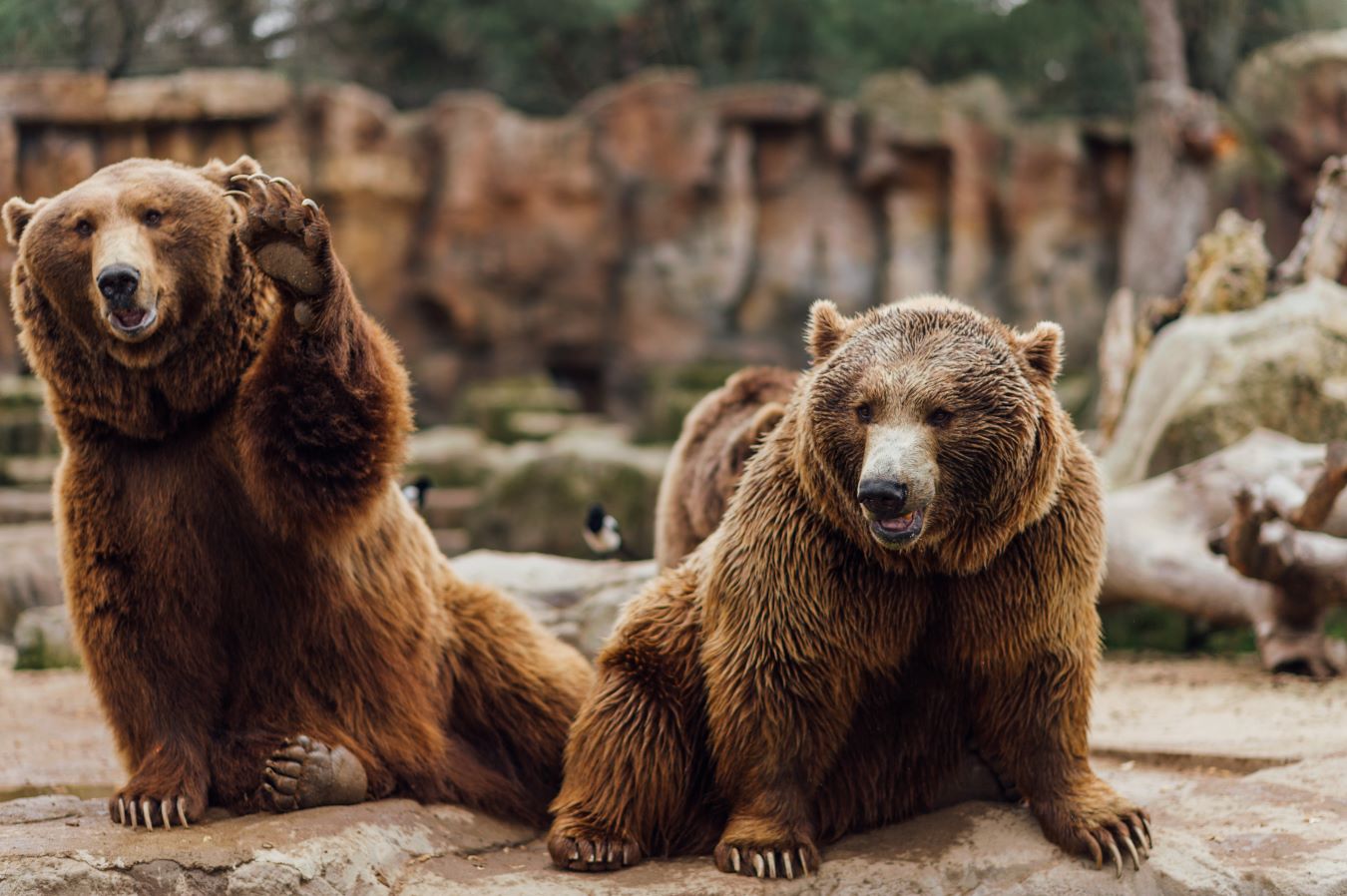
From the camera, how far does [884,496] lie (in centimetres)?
325

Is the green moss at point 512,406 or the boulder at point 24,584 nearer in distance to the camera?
the boulder at point 24,584

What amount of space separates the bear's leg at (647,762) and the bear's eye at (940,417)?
0.98 m

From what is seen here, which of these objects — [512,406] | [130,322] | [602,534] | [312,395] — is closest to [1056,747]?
[312,395]

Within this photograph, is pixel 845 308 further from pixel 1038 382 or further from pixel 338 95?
pixel 1038 382

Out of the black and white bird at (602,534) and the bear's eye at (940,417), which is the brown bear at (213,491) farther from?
the black and white bird at (602,534)

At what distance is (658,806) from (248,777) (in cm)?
112

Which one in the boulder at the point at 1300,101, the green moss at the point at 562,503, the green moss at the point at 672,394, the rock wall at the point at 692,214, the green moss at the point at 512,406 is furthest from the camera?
the rock wall at the point at 692,214

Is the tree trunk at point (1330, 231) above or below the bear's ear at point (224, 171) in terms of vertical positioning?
below

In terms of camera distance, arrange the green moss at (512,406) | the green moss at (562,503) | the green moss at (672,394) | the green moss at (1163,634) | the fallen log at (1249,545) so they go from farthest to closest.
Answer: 1. the green moss at (512,406)
2. the green moss at (672,394)
3. the green moss at (562,503)
4. the green moss at (1163,634)
5. the fallen log at (1249,545)

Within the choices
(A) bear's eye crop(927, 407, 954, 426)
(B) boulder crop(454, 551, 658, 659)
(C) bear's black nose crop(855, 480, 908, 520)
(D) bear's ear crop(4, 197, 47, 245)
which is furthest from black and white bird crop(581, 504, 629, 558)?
(C) bear's black nose crop(855, 480, 908, 520)

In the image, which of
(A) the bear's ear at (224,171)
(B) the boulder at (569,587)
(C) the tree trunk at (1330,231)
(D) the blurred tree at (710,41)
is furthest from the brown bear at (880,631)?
(D) the blurred tree at (710,41)

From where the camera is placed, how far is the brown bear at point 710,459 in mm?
5672

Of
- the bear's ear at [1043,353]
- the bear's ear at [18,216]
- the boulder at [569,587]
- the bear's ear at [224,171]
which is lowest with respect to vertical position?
the boulder at [569,587]

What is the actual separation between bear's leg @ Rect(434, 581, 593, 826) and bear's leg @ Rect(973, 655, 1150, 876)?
1454 millimetres
